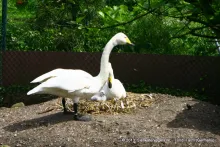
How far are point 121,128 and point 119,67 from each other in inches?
102

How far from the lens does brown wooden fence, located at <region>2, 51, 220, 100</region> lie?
7.82 metres

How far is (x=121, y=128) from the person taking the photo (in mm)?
5445

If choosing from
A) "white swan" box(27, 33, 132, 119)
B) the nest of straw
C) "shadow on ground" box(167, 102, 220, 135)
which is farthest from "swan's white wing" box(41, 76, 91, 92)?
"shadow on ground" box(167, 102, 220, 135)

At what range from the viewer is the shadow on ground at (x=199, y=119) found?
5.64 metres

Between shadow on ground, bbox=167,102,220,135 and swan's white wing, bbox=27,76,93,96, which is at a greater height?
swan's white wing, bbox=27,76,93,96

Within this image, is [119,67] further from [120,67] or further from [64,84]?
[64,84]

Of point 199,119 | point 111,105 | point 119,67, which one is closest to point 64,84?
point 111,105

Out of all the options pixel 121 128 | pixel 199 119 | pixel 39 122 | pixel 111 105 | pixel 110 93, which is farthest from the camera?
pixel 110 93

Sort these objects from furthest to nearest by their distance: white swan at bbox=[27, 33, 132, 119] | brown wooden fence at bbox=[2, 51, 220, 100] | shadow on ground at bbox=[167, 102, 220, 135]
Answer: brown wooden fence at bbox=[2, 51, 220, 100] → shadow on ground at bbox=[167, 102, 220, 135] → white swan at bbox=[27, 33, 132, 119]

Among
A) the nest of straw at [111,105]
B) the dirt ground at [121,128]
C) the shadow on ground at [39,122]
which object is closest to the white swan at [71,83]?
the shadow on ground at [39,122]

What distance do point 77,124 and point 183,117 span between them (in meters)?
1.28

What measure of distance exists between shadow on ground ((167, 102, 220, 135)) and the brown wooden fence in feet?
3.97

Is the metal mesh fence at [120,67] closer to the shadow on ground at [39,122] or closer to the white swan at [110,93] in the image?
the white swan at [110,93]

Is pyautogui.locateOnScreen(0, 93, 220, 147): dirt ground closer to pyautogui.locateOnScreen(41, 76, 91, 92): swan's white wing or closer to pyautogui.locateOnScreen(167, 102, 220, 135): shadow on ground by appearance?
pyautogui.locateOnScreen(167, 102, 220, 135): shadow on ground
